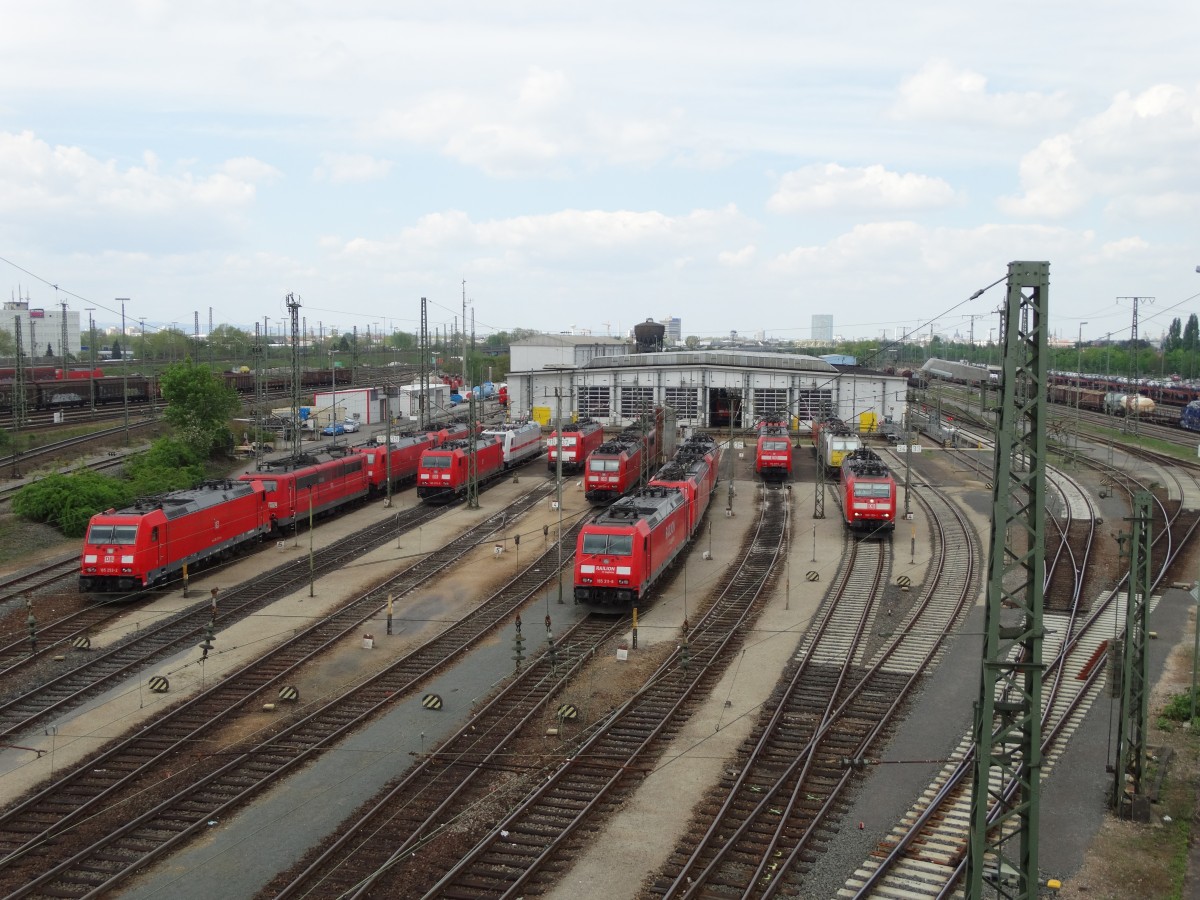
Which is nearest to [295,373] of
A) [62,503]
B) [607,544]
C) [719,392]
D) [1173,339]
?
[62,503]

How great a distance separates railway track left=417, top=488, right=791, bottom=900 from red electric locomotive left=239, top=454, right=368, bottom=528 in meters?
17.0

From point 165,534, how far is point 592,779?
61.8 feet

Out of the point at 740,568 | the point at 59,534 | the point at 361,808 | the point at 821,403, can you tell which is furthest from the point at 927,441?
the point at 361,808

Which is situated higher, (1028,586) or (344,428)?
(1028,586)

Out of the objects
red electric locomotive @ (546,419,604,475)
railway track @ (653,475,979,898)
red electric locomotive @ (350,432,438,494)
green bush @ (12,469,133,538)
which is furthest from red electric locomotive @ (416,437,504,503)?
railway track @ (653,475,979,898)

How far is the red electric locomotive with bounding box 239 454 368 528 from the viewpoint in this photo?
129ft

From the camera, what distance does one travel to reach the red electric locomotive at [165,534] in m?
29.3

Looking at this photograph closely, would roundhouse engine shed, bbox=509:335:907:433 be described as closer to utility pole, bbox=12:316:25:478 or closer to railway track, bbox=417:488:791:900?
utility pole, bbox=12:316:25:478

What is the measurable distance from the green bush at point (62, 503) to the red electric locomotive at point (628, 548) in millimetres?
21187

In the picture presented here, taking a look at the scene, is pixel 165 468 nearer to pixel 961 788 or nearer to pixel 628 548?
pixel 628 548

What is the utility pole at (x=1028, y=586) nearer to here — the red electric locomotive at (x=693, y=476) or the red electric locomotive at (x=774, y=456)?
the red electric locomotive at (x=693, y=476)

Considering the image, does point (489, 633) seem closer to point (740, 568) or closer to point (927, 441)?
point (740, 568)

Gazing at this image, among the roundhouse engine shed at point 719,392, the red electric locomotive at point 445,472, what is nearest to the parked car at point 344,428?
the roundhouse engine shed at point 719,392

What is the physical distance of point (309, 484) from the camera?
135ft
